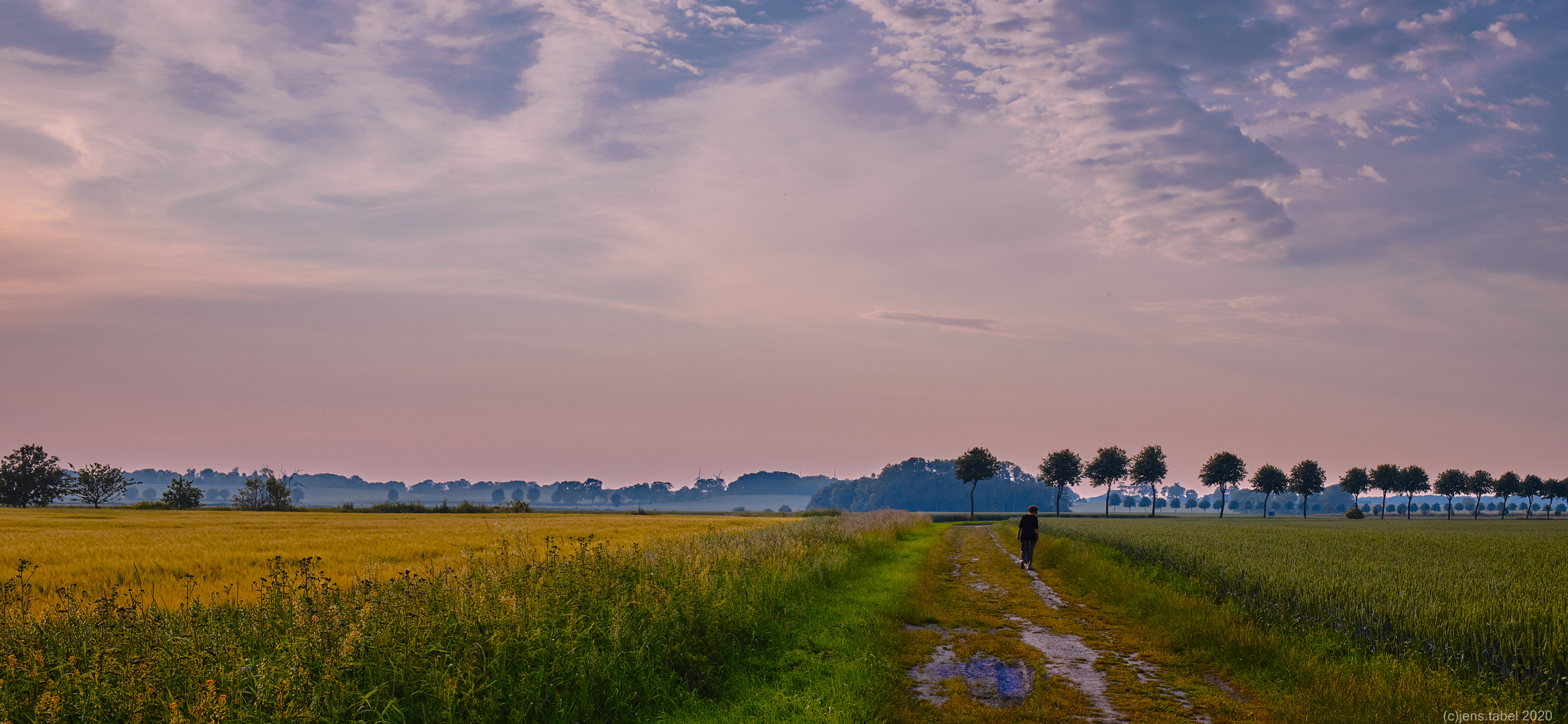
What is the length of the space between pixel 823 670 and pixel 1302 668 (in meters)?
6.41

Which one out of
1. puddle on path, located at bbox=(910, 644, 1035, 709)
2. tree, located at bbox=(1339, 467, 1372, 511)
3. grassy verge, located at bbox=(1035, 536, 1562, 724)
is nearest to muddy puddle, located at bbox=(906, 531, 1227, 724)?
puddle on path, located at bbox=(910, 644, 1035, 709)

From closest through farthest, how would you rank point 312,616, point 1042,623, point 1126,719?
point 312,616, point 1126,719, point 1042,623

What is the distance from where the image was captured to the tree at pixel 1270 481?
437ft

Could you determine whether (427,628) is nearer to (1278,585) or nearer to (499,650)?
(499,650)

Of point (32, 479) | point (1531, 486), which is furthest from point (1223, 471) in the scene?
point (32, 479)

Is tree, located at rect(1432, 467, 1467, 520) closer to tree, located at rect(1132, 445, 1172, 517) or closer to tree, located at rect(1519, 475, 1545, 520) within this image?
tree, located at rect(1519, 475, 1545, 520)

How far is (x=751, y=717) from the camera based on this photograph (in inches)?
342

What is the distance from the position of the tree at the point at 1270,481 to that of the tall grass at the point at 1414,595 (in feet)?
394

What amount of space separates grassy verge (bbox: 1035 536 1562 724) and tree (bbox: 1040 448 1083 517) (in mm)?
130240

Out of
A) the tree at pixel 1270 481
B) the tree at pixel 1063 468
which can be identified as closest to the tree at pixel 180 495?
the tree at pixel 1063 468

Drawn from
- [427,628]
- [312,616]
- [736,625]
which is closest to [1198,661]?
[736,625]

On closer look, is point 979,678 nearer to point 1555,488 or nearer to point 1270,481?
point 1270,481

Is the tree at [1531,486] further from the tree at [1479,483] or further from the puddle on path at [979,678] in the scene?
the puddle on path at [979,678]

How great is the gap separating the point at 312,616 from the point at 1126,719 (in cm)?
910
